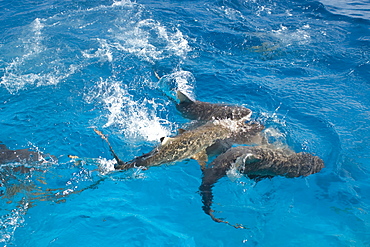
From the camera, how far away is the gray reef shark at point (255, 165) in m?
5.36

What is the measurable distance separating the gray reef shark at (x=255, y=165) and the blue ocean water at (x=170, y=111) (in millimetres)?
171

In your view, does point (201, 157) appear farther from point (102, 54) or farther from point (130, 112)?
point (102, 54)

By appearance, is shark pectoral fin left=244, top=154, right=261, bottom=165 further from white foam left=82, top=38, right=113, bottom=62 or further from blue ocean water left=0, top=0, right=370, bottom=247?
white foam left=82, top=38, right=113, bottom=62

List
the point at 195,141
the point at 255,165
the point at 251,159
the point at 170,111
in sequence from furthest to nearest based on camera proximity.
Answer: the point at 170,111 < the point at 195,141 < the point at 255,165 < the point at 251,159

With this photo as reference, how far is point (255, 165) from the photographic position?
5.50 m

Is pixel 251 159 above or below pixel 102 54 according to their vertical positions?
below

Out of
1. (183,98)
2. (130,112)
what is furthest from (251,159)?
(130,112)

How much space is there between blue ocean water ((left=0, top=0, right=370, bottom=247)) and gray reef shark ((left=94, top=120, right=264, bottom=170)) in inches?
11.7

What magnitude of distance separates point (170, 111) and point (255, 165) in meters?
2.92

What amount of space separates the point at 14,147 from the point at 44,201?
1869 mm

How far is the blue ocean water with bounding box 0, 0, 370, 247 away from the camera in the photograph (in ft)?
16.4

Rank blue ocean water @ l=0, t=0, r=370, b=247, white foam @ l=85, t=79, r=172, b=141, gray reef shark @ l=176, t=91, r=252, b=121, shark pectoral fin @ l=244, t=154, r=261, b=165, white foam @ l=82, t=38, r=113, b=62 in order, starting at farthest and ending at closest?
white foam @ l=82, t=38, r=113, b=62 < gray reef shark @ l=176, t=91, r=252, b=121 < white foam @ l=85, t=79, r=172, b=141 < shark pectoral fin @ l=244, t=154, r=261, b=165 < blue ocean water @ l=0, t=0, r=370, b=247

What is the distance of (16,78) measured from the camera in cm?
862

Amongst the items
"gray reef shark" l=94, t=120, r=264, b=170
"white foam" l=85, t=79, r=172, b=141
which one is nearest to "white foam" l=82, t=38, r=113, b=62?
"white foam" l=85, t=79, r=172, b=141
